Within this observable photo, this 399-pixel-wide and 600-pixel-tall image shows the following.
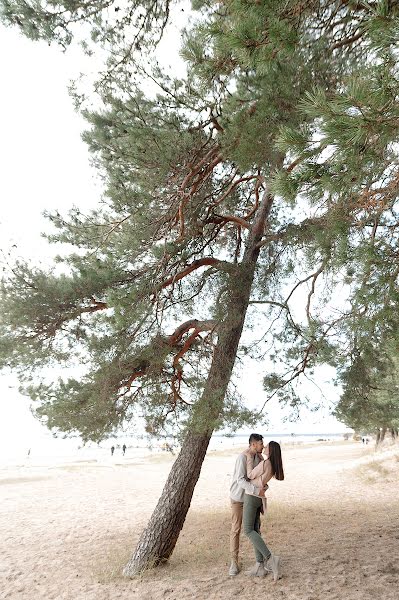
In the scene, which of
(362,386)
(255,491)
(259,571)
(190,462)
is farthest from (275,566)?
(362,386)

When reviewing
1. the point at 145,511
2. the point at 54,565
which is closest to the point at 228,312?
the point at 54,565

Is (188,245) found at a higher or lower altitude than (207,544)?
higher

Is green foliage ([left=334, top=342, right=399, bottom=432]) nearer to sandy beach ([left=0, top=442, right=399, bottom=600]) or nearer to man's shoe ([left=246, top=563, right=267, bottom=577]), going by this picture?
sandy beach ([left=0, top=442, right=399, bottom=600])

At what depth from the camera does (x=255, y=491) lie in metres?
4.28

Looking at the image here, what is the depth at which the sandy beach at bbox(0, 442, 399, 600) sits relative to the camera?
4.34 meters

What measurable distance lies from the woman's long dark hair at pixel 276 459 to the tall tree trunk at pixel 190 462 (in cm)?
79

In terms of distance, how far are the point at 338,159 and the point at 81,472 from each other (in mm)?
20937

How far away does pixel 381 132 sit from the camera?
6.68 ft

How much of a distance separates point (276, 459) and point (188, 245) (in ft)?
9.18

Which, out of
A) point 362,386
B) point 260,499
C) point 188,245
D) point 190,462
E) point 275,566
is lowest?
point 275,566

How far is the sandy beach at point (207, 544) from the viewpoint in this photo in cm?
434

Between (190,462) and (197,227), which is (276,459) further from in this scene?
(197,227)

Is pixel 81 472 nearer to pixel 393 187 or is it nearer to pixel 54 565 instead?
pixel 54 565

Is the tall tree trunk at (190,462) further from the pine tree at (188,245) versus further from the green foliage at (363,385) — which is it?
the green foliage at (363,385)
